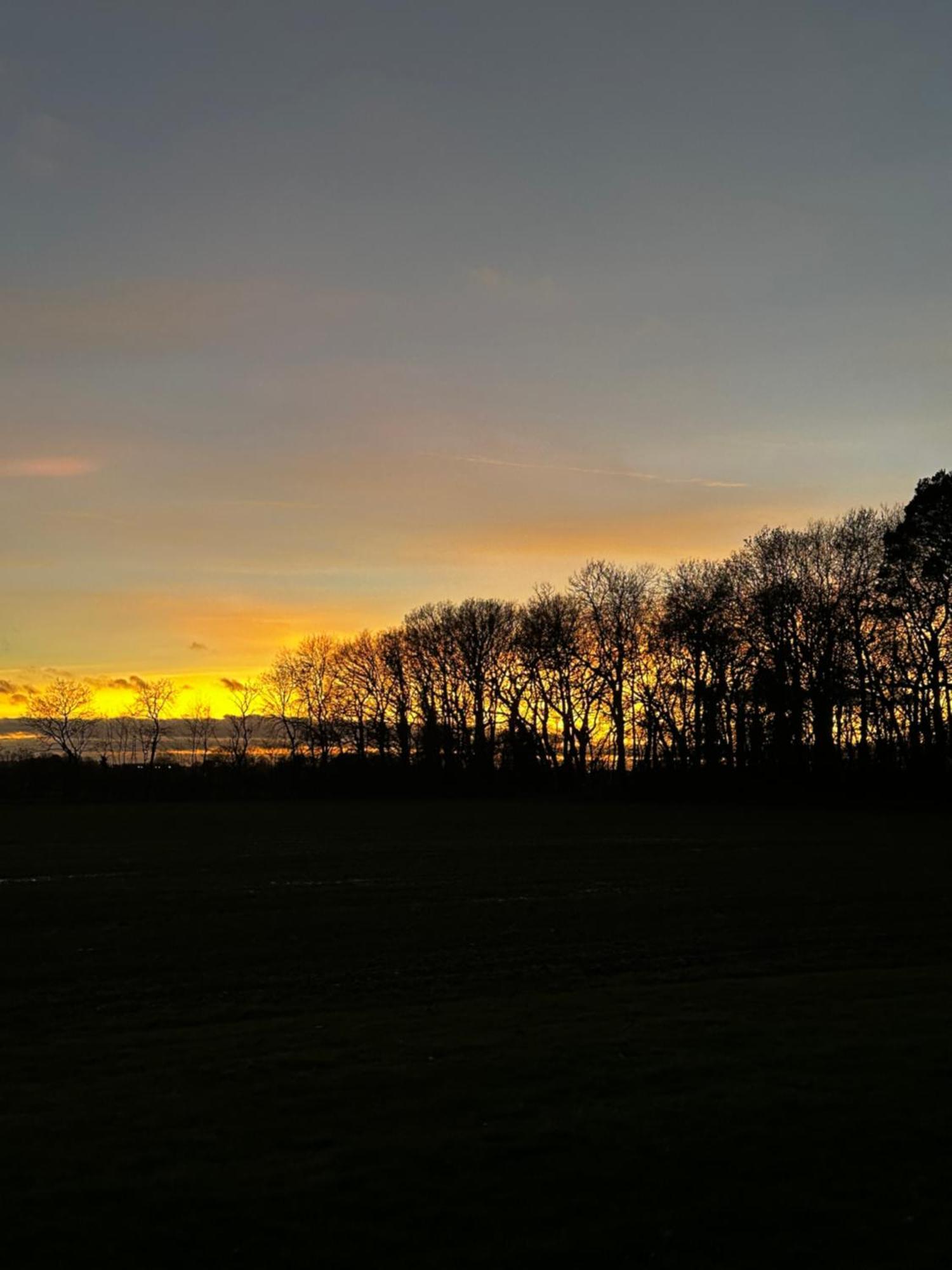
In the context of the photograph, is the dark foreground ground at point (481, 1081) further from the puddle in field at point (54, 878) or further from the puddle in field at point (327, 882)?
the puddle in field at point (54, 878)

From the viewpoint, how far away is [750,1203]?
7.85 m

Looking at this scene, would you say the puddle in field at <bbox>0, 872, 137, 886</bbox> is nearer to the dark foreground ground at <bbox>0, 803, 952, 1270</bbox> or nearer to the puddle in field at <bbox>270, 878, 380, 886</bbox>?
the puddle in field at <bbox>270, 878, 380, 886</bbox>

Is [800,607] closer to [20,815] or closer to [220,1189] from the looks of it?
[20,815]

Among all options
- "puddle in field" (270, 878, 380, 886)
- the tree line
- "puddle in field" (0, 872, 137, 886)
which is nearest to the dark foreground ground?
"puddle in field" (270, 878, 380, 886)

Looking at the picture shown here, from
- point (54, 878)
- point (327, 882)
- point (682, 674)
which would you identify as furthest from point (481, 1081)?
point (682, 674)

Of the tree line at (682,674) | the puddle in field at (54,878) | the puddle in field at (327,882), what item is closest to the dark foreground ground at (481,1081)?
the puddle in field at (327,882)

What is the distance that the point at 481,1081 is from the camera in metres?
11.4

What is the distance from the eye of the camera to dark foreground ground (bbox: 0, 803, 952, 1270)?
7539 millimetres

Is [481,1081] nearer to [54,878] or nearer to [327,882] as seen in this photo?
[327,882]

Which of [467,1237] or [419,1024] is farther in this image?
[419,1024]

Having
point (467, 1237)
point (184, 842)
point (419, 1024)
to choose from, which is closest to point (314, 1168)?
point (467, 1237)

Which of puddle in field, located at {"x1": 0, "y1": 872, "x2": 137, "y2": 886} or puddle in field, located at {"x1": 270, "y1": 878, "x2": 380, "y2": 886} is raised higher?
puddle in field, located at {"x1": 0, "y1": 872, "x2": 137, "y2": 886}

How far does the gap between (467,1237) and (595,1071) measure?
445 centimetres

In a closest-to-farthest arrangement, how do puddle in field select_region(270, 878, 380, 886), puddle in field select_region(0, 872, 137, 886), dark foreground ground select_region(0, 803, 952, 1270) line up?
dark foreground ground select_region(0, 803, 952, 1270) → puddle in field select_region(270, 878, 380, 886) → puddle in field select_region(0, 872, 137, 886)
